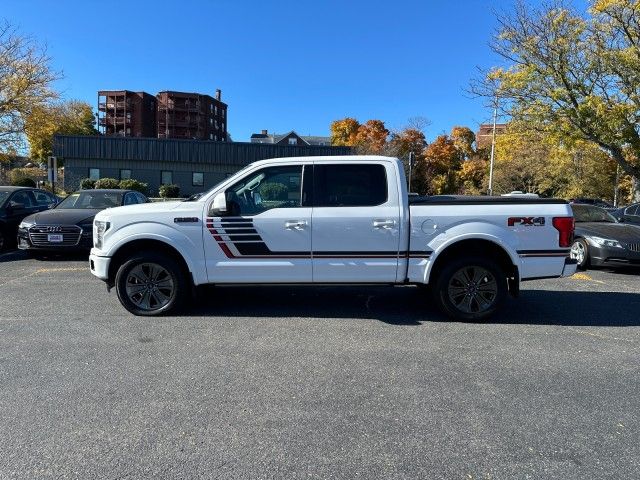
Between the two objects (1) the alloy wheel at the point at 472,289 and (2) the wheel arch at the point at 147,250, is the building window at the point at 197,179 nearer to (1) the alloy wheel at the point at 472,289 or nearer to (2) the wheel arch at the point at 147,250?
(2) the wheel arch at the point at 147,250

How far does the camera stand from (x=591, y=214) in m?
11.4

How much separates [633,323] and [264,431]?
516 centimetres

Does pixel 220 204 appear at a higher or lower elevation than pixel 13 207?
higher

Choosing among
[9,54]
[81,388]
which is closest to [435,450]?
[81,388]

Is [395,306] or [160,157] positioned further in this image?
[160,157]

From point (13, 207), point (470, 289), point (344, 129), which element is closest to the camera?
point (470, 289)

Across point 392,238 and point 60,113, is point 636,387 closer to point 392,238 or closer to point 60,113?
point 392,238

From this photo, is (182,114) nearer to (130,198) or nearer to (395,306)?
(130,198)

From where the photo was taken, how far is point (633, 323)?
19.6 feet

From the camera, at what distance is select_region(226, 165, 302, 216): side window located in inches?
227

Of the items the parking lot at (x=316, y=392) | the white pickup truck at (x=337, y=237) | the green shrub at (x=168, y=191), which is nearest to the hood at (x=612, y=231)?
the parking lot at (x=316, y=392)

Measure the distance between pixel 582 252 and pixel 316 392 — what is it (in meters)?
8.31

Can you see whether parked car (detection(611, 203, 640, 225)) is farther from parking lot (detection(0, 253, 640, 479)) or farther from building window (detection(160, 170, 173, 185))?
building window (detection(160, 170, 173, 185))

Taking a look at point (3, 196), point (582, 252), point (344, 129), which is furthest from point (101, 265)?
point (344, 129)
